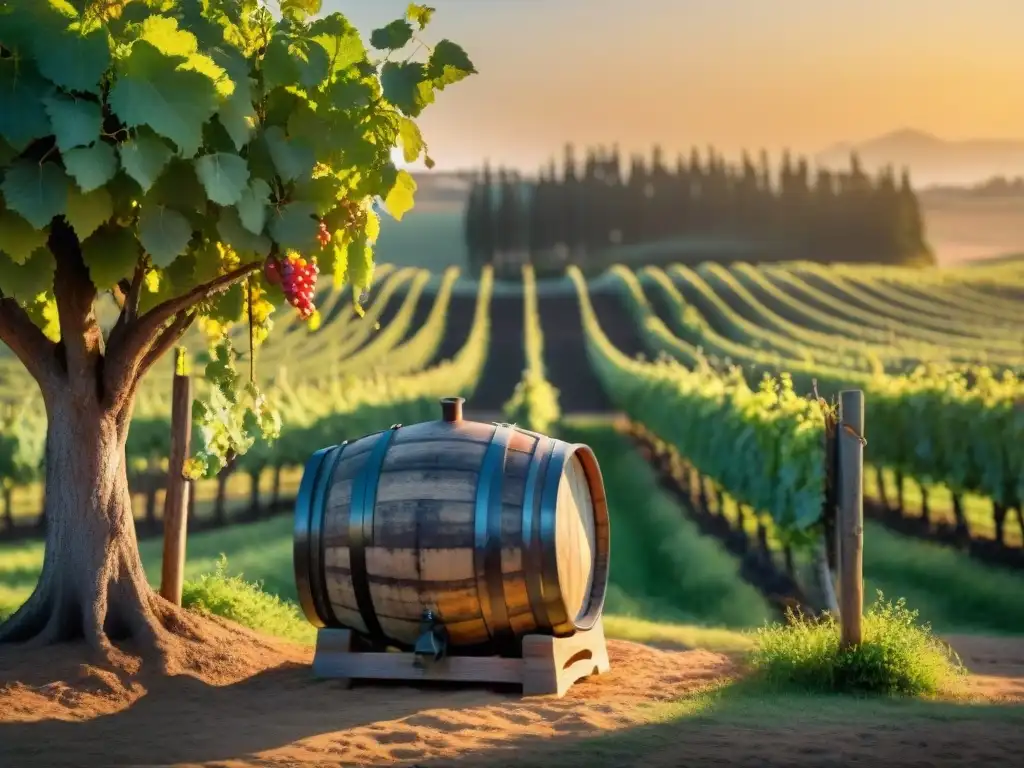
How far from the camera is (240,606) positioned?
996cm

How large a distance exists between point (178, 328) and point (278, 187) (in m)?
1.66

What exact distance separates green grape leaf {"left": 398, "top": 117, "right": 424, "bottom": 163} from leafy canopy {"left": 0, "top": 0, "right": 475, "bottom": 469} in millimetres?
13

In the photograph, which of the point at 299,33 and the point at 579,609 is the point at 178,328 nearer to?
the point at 299,33

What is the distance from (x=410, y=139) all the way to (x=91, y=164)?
192cm

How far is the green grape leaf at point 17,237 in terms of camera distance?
6836 mm

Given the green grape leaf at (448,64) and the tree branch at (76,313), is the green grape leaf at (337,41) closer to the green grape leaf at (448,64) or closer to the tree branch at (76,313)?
the green grape leaf at (448,64)

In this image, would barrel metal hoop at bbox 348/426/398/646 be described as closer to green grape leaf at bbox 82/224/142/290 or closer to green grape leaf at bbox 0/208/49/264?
green grape leaf at bbox 82/224/142/290

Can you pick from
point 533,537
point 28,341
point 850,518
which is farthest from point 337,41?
point 850,518

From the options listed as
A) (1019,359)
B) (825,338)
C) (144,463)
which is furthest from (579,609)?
(825,338)

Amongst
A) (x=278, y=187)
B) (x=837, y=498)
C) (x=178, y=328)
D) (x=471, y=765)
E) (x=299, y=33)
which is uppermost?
(x=299, y=33)

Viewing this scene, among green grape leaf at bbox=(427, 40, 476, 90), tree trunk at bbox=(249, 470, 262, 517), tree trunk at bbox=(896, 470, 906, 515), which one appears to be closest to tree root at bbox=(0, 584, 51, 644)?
green grape leaf at bbox=(427, 40, 476, 90)

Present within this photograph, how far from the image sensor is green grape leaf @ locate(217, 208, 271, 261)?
7117mm

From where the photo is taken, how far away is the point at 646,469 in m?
28.6

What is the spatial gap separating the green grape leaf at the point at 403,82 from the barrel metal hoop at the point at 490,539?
199 centimetres
